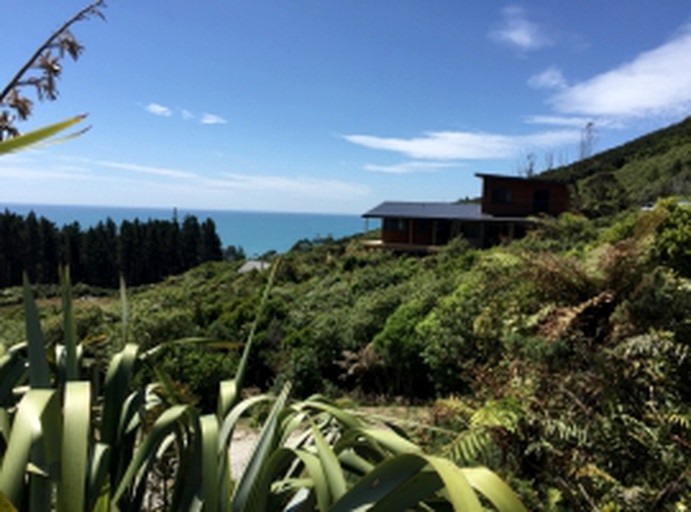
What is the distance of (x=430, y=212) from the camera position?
28109 mm

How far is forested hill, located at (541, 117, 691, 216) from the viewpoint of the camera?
3081 cm

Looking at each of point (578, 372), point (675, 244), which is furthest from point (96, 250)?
point (578, 372)

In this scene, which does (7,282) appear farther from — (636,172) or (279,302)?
(636,172)

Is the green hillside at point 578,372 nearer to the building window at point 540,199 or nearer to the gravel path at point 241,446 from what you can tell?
the gravel path at point 241,446

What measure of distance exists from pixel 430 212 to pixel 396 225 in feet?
6.64

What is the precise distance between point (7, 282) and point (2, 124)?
7175 centimetres

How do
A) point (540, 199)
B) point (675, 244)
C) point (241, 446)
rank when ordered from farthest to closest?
point (540, 199) → point (241, 446) → point (675, 244)

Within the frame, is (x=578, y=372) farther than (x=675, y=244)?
No


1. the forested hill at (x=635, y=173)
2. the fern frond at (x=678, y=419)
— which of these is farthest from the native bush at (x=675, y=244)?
the forested hill at (x=635, y=173)

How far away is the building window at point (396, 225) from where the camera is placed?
2841 centimetres

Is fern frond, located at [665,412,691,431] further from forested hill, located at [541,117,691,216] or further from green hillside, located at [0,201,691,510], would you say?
forested hill, located at [541,117,691,216]

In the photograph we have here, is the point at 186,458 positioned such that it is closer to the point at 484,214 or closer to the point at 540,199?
the point at 484,214

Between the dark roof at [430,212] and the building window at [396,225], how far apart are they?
436mm

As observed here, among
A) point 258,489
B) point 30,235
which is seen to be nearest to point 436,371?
point 258,489
